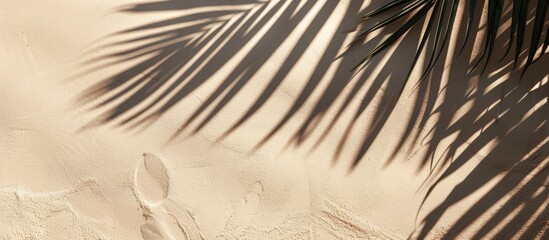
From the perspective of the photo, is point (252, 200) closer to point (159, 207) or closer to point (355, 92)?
point (159, 207)

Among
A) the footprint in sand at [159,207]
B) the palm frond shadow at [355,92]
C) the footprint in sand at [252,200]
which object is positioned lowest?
the footprint in sand at [159,207]

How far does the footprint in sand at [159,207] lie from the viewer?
7.42 ft

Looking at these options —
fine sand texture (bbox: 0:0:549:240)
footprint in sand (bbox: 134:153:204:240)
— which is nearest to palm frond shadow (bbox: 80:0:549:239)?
fine sand texture (bbox: 0:0:549:240)

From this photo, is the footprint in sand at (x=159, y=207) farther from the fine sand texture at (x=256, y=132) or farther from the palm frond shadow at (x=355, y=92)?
the palm frond shadow at (x=355, y=92)

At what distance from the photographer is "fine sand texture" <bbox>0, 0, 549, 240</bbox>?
2268 millimetres

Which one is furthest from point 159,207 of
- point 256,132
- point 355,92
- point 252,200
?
point 355,92

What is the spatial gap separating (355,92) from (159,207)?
88 centimetres

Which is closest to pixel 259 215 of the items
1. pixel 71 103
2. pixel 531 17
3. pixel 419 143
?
pixel 419 143

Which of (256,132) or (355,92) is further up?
(355,92)

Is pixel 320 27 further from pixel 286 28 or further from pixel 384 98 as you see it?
pixel 384 98

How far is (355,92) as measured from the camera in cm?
230

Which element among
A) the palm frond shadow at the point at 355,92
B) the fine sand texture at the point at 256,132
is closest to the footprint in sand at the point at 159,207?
the fine sand texture at the point at 256,132

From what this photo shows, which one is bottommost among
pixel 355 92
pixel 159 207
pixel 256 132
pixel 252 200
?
pixel 159 207

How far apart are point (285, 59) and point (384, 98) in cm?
41
